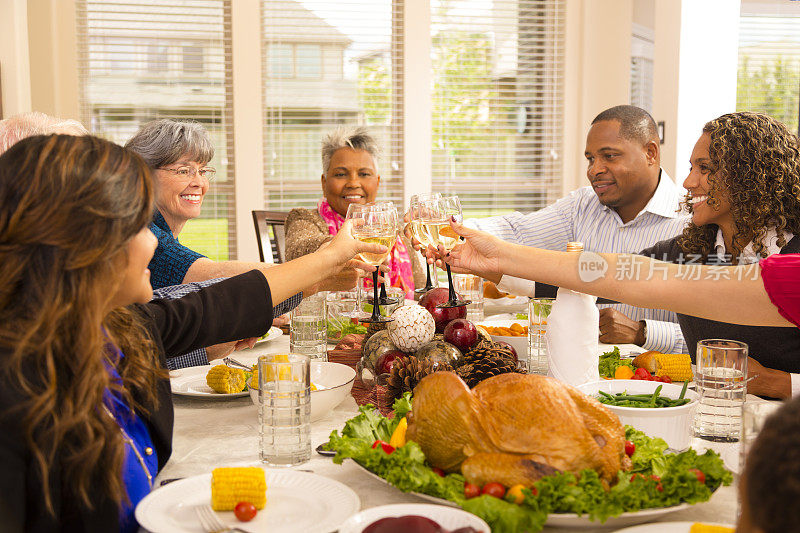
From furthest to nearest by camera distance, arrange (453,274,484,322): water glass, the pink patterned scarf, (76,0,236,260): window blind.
→ (76,0,236,260): window blind < the pink patterned scarf < (453,274,484,322): water glass

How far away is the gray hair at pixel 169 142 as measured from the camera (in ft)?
9.67

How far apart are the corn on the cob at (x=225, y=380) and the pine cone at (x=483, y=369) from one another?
562mm

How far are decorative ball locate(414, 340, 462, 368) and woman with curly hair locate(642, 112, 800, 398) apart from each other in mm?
963

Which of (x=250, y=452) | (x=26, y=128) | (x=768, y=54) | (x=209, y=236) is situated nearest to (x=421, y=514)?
(x=250, y=452)

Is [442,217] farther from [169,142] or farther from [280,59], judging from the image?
[280,59]

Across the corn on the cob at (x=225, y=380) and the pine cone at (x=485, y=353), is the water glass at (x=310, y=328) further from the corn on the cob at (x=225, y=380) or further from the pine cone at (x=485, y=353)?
the pine cone at (x=485, y=353)

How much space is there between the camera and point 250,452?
1456 millimetres

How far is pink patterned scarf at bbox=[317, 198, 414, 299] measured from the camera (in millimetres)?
3955

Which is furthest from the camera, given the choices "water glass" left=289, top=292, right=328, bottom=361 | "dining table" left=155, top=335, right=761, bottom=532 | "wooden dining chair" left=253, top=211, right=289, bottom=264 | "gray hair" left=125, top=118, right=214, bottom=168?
"wooden dining chair" left=253, top=211, right=289, bottom=264

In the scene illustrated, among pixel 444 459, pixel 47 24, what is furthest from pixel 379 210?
pixel 47 24

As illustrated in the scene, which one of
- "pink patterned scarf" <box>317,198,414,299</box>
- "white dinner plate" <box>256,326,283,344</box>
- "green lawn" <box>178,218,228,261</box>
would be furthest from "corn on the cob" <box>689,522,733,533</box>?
"green lawn" <box>178,218,228,261</box>

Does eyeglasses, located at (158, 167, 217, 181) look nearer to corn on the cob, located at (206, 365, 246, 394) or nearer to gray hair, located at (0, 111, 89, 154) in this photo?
gray hair, located at (0, 111, 89, 154)

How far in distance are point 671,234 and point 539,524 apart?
111 inches

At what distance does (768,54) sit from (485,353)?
18.7 ft
